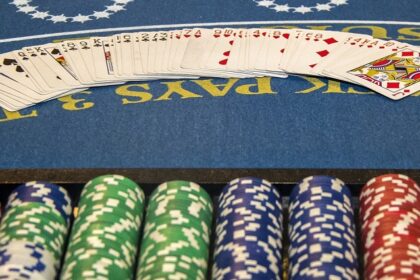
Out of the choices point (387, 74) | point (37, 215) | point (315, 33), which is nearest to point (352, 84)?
point (387, 74)

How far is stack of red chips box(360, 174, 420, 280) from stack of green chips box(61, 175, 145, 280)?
0.75 m

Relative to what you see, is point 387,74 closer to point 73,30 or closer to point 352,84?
point 352,84

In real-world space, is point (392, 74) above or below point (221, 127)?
above

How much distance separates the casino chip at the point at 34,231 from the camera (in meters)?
2.61

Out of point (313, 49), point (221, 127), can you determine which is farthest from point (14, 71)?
point (313, 49)

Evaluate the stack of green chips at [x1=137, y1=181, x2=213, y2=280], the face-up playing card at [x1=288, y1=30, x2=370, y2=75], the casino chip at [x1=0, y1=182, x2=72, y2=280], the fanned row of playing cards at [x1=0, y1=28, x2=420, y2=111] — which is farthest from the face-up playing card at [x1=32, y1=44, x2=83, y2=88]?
the stack of green chips at [x1=137, y1=181, x2=213, y2=280]

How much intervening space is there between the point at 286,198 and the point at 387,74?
143cm

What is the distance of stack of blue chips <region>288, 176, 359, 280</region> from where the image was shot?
258 cm

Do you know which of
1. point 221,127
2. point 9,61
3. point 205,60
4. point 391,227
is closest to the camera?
point 391,227

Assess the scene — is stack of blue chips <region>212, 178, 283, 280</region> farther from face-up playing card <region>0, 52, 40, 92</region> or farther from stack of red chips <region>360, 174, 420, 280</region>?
face-up playing card <region>0, 52, 40, 92</region>

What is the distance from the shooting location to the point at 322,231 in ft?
8.82

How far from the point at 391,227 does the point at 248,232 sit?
0.45 meters

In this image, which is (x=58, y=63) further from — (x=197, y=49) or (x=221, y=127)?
(x=221, y=127)

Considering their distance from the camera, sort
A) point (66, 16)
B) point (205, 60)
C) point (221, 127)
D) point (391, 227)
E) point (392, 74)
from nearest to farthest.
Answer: point (391, 227), point (221, 127), point (392, 74), point (205, 60), point (66, 16)
